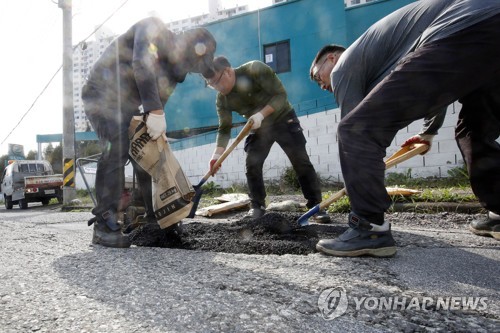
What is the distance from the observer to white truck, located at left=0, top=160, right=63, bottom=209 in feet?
38.0

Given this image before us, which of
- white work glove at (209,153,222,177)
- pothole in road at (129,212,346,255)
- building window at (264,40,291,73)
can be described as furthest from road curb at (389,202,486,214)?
building window at (264,40,291,73)

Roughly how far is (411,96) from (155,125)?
149cm

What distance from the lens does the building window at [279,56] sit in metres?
11.4

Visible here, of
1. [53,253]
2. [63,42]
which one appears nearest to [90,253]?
[53,253]

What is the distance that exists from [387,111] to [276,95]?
1.87 m

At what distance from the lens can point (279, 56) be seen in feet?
37.9

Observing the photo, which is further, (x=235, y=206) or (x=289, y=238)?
(x=235, y=206)

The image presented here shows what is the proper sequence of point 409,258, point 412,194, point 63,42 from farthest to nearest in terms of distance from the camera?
point 63,42, point 412,194, point 409,258

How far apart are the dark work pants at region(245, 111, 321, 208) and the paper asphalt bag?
148 cm

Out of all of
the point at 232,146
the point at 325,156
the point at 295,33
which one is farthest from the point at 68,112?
the point at 232,146

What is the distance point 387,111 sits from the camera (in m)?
1.65

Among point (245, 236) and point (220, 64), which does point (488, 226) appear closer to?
point (245, 236)

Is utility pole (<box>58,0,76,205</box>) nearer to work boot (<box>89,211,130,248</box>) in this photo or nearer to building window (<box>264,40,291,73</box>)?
building window (<box>264,40,291,73</box>)

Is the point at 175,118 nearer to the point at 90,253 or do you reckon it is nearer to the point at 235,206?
the point at 235,206
